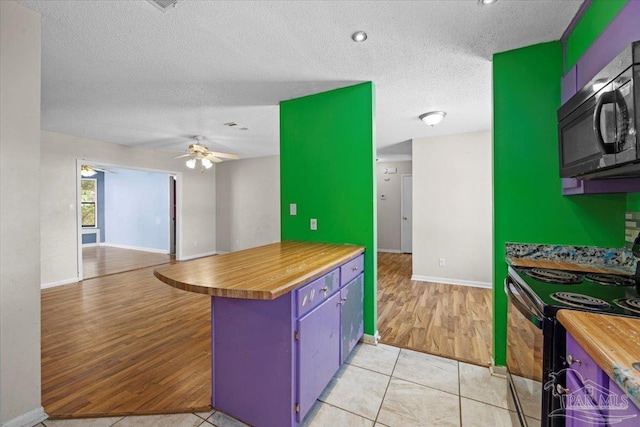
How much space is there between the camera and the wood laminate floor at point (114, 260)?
17.7 feet

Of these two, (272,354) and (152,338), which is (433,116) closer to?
(272,354)

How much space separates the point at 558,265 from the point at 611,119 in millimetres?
1056

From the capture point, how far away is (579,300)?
1077 millimetres

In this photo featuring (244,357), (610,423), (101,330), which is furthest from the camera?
(101,330)

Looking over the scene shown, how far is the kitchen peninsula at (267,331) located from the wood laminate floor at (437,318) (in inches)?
44.9

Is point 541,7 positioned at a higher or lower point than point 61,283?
higher

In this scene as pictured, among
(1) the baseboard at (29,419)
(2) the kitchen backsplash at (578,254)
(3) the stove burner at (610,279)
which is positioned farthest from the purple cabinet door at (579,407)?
(1) the baseboard at (29,419)

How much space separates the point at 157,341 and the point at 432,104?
12.7 ft

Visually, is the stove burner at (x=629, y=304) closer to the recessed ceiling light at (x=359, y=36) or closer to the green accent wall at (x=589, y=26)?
the green accent wall at (x=589, y=26)

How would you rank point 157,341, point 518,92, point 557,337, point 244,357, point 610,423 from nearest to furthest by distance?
point 610,423, point 557,337, point 244,357, point 518,92, point 157,341

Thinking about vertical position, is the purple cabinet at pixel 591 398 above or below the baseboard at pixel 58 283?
above

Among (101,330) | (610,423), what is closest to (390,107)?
(610,423)

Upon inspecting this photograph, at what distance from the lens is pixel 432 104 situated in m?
3.09

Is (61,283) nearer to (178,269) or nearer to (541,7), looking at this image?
(178,269)
